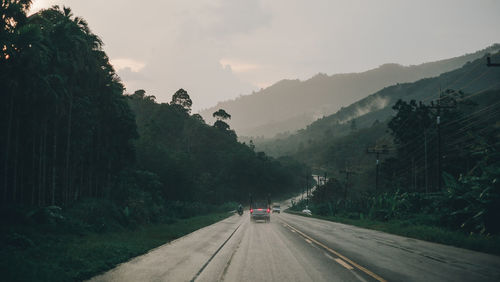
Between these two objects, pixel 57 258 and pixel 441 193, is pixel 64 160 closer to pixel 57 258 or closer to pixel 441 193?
pixel 57 258

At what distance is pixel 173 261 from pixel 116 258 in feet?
5.91

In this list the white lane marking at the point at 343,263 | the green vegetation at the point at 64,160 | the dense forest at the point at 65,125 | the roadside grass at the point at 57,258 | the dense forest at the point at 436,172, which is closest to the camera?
the roadside grass at the point at 57,258

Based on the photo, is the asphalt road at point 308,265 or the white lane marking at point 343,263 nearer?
the asphalt road at point 308,265

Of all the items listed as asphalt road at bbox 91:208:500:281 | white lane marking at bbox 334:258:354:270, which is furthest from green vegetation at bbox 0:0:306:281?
white lane marking at bbox 334:258:354:270

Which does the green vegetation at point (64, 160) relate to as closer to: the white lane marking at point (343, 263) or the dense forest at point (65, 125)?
the dense forest at point (65, 125)

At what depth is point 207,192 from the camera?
363 ft

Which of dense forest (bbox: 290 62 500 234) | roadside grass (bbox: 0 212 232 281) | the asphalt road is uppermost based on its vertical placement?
dense forest (bbox: 290 62 500 234)

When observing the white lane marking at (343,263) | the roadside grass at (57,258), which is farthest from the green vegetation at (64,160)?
the white lane marking at (343,263)

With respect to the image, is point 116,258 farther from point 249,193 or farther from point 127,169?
point 249,193

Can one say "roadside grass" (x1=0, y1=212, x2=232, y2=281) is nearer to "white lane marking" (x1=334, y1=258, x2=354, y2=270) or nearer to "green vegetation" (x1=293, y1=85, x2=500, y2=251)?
"white lane marking" (x1=334, y1=258, x2=354, y2=270)

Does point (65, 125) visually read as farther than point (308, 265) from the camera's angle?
Yes

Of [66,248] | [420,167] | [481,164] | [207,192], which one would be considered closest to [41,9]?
[66,248]

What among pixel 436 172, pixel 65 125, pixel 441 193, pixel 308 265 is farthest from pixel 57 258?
pixel 436 172

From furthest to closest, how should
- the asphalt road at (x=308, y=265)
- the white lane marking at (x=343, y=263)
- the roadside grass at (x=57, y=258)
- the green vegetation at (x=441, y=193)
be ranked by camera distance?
the green vegetation at (x=441, y=193)
the white lane marking at (x=343, y=263)
the asphalt road at (x=308, y=265)
the roadside grass at (x=57, y=258)
